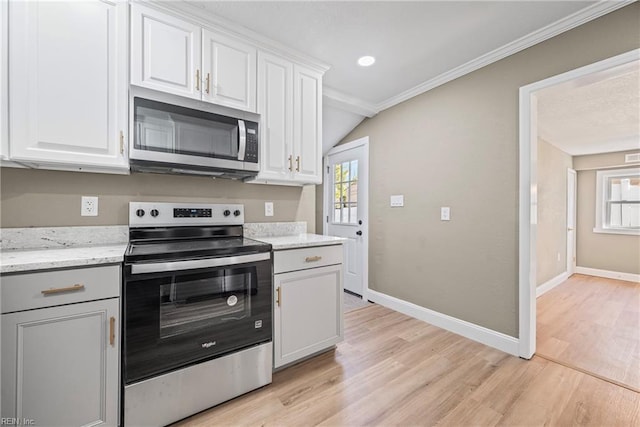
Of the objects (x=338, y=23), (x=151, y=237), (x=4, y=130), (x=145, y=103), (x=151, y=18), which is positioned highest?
(x=338, y=23)

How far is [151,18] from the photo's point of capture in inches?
65.4

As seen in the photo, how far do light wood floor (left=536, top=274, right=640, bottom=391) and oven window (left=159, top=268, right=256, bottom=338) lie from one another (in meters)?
2.43

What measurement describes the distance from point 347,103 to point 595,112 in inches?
110

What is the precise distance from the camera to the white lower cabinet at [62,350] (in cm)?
113

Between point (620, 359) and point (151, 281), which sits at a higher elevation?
point (151, 281)

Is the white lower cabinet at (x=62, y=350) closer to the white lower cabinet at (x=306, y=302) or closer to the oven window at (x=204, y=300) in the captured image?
the oven window at (x=204, y=300)

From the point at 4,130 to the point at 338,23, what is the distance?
2.03 meters

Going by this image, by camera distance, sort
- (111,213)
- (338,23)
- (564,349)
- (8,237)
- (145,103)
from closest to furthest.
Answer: (8,237), (145,103), (111,213), (338,23), (564,349)

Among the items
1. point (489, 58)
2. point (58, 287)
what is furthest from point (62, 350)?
point (489, 58)

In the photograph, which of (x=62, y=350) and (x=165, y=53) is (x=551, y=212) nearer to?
(x=165, y=53)

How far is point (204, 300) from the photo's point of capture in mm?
1539

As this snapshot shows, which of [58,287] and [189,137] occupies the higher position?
[189,137]

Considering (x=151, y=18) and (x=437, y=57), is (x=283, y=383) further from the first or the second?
(x=437, y=57)

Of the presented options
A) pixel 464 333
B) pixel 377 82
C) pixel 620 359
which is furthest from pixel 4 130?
pixel 620 359
